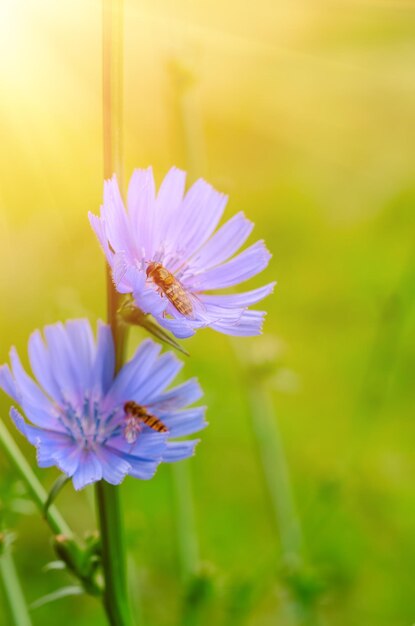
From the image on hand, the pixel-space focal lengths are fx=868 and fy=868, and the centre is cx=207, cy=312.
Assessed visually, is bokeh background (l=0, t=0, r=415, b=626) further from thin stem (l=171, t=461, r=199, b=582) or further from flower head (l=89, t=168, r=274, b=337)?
flower head (l=89, t=168, r=274, b=337)

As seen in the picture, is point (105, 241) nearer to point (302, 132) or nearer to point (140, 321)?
point (140, 321)

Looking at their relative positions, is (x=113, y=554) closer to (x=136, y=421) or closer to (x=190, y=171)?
(x=136, y=421)

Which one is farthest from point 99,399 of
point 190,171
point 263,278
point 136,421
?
point 263,278

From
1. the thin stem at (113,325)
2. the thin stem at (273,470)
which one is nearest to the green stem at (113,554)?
the thin stem at (113,325)

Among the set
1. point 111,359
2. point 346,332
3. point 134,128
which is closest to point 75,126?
point 134,128

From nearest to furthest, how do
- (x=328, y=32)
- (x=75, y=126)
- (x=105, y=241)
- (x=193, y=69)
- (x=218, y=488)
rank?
(x=105, y=241), (x=193, y=69), (x=218, y=488), (x=75, y=126), (x=328, y=32)

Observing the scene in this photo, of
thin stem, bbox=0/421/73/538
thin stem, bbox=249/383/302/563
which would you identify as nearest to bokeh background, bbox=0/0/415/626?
thin stem, bbox=249/383/302/563
